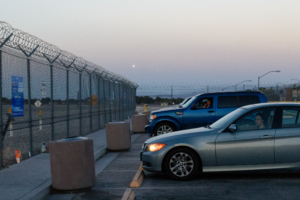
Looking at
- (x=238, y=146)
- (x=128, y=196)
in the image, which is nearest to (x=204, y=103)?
(x=238, y=146)

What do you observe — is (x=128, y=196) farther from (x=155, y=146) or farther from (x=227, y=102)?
(x=227, y=102)

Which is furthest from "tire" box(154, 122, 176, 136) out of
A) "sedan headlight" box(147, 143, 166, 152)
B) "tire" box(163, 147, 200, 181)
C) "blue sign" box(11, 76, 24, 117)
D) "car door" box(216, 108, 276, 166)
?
"car door" box(216, 108, 276, 166)

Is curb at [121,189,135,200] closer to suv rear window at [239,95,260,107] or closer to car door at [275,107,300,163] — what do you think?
car door at [275,107,300,163]

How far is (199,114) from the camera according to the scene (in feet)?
51.0

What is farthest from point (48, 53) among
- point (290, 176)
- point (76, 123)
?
point (290, 176)

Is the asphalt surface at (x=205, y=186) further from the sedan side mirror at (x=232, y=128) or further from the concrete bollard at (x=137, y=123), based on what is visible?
the concrete bollard at (x=137, y=123)

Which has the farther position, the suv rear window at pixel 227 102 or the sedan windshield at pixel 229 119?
the suv rear window at pixel 227 102

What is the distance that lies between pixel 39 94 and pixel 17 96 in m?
2.10

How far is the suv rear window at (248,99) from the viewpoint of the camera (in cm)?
1540

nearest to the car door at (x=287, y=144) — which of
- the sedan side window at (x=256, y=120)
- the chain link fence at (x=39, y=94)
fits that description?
the sedan side window at (x=256, y=120)

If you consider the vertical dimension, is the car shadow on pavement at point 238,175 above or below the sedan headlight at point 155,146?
below

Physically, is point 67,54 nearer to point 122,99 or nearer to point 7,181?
point 7,181

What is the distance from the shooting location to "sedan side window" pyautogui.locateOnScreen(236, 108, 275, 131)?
852 cm

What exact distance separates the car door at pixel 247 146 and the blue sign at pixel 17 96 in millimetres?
4894
